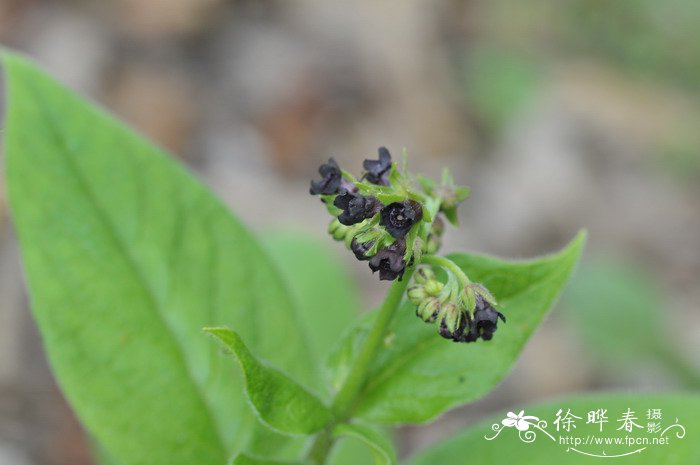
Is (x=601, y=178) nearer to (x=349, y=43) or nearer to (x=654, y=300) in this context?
(x=654, y=300)

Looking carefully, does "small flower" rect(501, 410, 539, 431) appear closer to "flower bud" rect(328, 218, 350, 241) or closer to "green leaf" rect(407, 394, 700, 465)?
"green leaf" rect(407, 394, 700, 465)

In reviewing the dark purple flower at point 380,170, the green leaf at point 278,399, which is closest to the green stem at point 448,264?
the dark purple flower at point 380,170

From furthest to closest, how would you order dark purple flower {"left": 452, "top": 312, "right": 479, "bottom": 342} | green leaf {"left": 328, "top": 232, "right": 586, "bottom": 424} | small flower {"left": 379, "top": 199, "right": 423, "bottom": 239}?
green leaf {"left": 328, "top": 232, "right": 586, "bottom": 424}, dark purple flower {"left": 452, "top": 312, "right": 479, "bottom": 342}, small flower {"left": 379, "top": 199, "right": 423, "bottom": 239}

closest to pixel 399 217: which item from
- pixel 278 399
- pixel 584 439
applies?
pixel 278 399

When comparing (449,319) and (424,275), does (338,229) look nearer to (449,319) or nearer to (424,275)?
(424,275)

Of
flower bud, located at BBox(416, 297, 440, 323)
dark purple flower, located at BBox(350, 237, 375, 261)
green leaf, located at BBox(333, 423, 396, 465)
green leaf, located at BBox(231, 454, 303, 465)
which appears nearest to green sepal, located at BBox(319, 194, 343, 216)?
dark purple flower, located at BBox(350, 237, 375, 261)

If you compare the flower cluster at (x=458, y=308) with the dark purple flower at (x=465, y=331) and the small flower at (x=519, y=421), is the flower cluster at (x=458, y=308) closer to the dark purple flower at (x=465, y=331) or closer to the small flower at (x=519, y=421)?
Answer: the dark purple flower at (x=465, y=331)

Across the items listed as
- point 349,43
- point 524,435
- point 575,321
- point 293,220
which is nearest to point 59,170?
point 524,435
